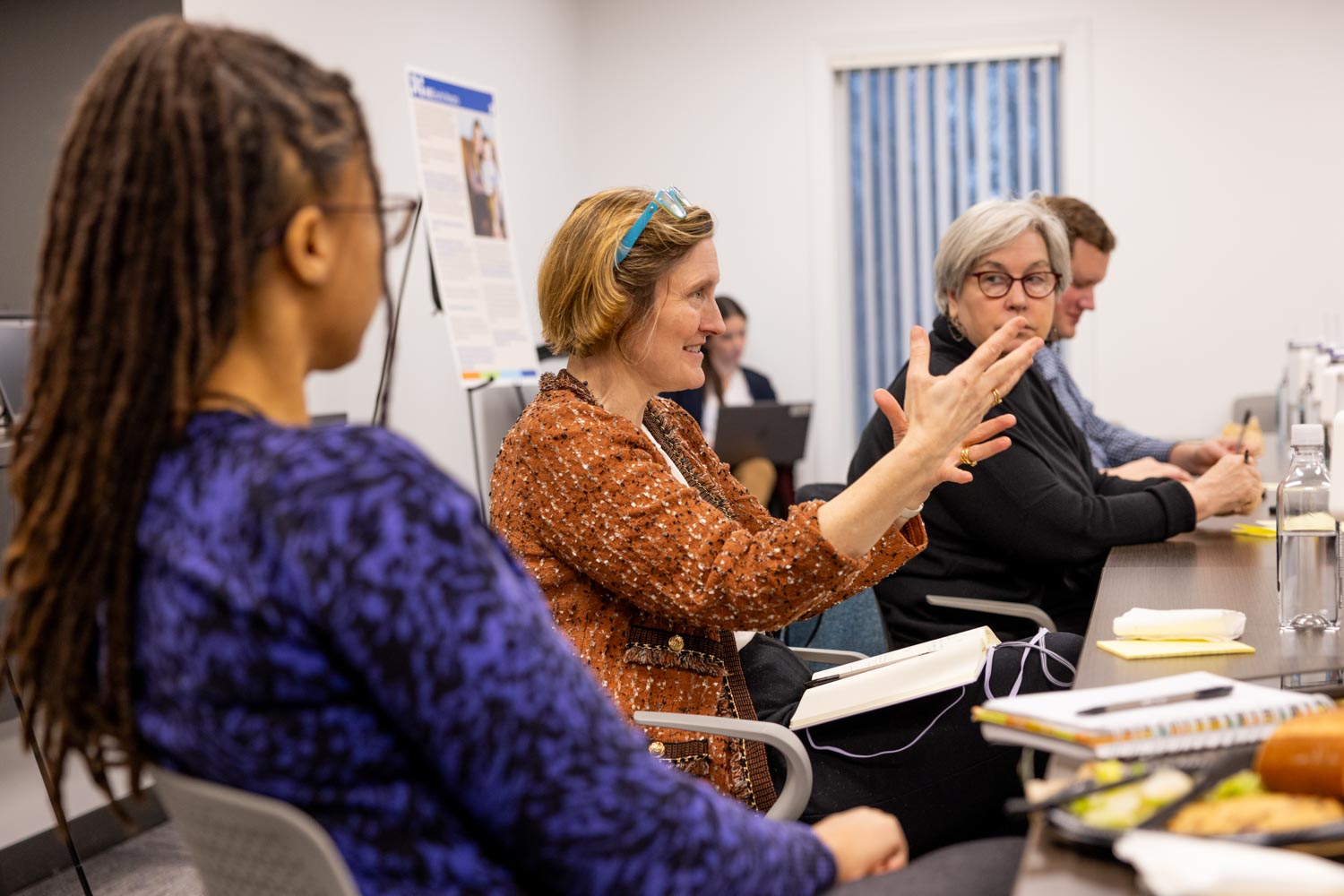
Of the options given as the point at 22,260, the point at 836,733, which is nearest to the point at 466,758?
the point at 836,733

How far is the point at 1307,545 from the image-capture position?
1.59m

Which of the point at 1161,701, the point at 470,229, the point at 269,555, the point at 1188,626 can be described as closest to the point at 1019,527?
the point at 1188,626

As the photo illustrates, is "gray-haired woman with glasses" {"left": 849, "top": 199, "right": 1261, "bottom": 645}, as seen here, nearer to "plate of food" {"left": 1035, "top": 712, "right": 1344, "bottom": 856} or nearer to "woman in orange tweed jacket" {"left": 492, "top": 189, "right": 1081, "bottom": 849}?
"woman in orange tweed jacket" {"left": 492, "top": 189, "right": 1081, "bottom": 849}

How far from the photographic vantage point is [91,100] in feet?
2.68

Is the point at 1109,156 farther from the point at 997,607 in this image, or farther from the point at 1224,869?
the point at 1224,869

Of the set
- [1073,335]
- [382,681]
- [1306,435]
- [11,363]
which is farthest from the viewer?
[1073,335]

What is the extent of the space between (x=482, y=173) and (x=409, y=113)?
0.33m

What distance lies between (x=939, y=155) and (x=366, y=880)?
5.82 m

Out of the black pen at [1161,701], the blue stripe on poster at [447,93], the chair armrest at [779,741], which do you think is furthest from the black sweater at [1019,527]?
the blue stripe on poster at [447,93]

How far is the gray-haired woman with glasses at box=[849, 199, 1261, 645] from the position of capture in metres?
2.29

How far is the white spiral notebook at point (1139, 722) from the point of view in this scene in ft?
3.20

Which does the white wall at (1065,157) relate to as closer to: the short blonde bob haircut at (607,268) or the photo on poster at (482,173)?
the photo on poster at (482,173)

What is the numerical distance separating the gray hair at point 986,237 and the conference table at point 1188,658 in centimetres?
64

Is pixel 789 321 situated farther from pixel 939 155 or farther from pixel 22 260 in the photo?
pixel 22 260
